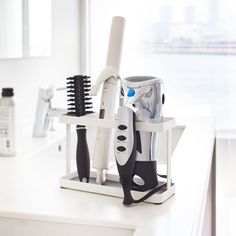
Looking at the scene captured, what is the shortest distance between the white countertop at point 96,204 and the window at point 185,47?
1.53 meters

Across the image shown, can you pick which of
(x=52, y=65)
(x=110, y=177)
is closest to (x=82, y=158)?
(x=110, y=177)

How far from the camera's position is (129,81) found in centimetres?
97

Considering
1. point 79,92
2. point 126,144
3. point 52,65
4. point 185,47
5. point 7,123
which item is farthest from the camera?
A: point 185,47

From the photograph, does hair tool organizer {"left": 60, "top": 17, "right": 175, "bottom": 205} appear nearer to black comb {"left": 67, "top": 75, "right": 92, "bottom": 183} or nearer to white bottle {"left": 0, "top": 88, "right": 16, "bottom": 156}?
Answer: black comb {"left": 67, "top": 75, "right": 92, "bottom": 183}

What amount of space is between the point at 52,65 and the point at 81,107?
141 cm

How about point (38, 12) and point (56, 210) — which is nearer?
point (56, 210)

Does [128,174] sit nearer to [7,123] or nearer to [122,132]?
[122,132]

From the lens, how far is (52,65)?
7.94 feet

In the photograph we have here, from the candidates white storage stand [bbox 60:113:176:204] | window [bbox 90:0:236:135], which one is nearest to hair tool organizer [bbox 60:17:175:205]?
white storage stand [bbox 60:113:176:204]

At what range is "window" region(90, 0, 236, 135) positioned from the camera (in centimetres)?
277

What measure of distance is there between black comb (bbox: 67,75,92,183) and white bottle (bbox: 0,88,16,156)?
17.0 inches

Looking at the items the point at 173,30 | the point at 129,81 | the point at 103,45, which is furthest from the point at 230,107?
the point at 129,81

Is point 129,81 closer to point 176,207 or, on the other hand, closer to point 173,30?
point 176,207

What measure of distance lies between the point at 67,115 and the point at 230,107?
1.90 metres
